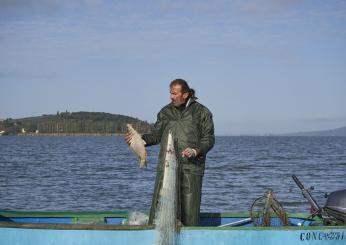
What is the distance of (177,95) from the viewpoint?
24.6 ft

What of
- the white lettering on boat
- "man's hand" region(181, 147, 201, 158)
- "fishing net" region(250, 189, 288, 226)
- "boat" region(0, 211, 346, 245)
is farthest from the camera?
"fishing net" region(250, 189, 288, 226)

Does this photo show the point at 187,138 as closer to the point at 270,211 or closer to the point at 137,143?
the point at 137,143

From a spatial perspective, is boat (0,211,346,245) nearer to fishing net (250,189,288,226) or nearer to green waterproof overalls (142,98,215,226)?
green waterproof overalls (142,98,215,226)

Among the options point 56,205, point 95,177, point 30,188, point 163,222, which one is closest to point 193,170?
point 163,222

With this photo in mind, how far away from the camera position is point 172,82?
7523 mm

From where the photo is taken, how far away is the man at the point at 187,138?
7.49 meters

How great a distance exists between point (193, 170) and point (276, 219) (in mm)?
2306

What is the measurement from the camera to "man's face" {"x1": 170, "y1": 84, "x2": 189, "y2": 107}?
7.48 metres

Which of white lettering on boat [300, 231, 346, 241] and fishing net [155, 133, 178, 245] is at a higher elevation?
fishing net [155, 133, 178, 245]

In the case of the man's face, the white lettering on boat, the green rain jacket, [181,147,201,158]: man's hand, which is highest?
the man's face

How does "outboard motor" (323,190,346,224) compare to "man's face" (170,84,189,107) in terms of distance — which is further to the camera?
"outboard motor" (323,190,346,224)

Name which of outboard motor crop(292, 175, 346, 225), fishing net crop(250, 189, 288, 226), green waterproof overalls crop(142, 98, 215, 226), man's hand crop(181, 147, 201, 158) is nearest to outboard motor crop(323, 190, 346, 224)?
outboard motor crop(292, 175, 346, 225)

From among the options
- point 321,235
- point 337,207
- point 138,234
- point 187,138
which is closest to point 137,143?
point 187,138

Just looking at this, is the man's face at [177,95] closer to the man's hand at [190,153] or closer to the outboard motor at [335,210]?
the man's hand at [190,153]
